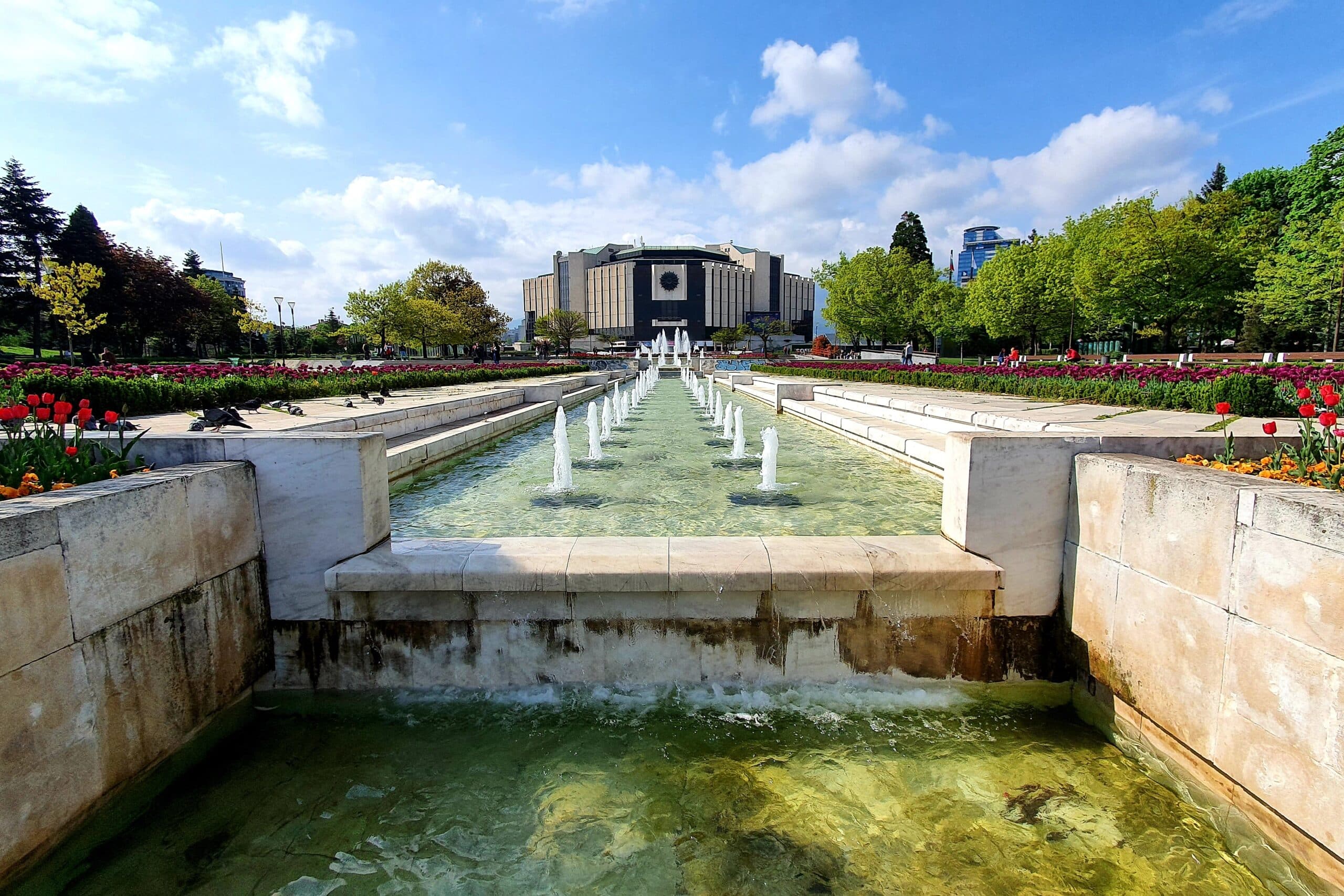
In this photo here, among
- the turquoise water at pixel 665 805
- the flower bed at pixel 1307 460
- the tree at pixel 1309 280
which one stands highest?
the tree at pixel 1309 280

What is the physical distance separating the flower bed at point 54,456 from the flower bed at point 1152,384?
1033cm

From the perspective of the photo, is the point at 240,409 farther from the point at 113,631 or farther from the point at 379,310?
the point at 379,310

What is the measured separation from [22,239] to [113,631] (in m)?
57.3

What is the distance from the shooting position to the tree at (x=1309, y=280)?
24.0 metres

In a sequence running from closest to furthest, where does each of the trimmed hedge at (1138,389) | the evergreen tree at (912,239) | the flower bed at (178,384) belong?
the flower bed at (178,384)
the trimmed hedge at (1138,389)
the evergreen tree at (912,239)

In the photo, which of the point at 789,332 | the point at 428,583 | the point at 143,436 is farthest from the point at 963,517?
the point at 789,332

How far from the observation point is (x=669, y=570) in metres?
3.72

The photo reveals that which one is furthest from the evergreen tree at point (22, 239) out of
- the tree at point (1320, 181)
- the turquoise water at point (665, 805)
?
the tree at point (1320, 181)

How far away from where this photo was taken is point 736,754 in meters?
3.29

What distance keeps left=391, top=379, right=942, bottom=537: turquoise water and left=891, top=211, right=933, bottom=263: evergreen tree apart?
183 ft

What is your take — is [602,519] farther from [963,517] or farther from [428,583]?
[963,517]

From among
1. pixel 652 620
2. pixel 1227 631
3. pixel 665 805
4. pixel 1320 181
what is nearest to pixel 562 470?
pixel 652 620

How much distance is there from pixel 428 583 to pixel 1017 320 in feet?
146

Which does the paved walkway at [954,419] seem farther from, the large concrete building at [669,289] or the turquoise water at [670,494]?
the large concrete building at [669,289]
